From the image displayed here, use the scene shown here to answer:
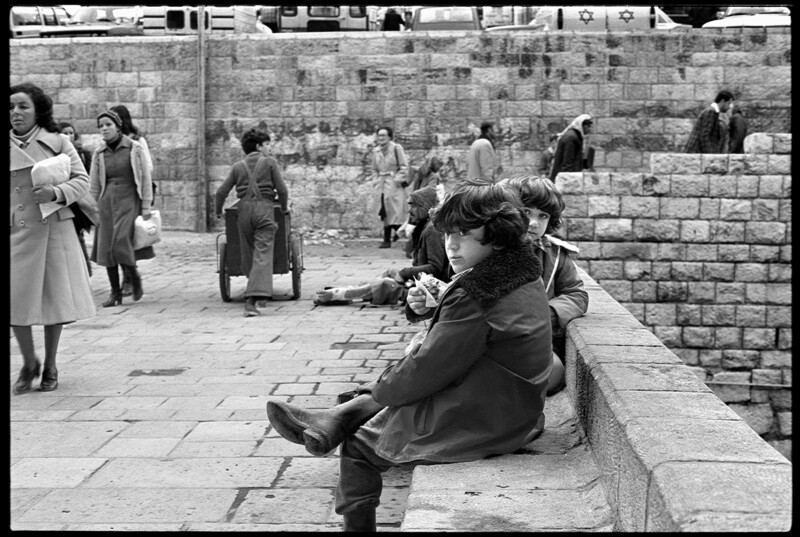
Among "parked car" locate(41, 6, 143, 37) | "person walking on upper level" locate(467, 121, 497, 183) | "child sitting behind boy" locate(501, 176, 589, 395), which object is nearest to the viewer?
"child sitting behind boy" locate(501, 176, 589, 395)

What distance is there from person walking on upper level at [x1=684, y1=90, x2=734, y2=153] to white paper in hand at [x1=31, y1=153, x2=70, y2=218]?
9948 millimetres

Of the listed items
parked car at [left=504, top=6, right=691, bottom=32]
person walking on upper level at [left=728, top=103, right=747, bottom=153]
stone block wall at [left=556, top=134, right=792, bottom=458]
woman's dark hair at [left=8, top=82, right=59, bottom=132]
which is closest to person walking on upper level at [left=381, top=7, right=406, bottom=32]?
parked car at [left=504, top=6, right=691, bottom=32]

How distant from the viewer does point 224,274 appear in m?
9.73

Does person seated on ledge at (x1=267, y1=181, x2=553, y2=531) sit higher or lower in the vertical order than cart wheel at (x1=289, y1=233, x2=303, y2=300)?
higher

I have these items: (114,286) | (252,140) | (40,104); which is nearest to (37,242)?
(40,104)

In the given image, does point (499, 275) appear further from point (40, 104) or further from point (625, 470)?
point (40, 104)

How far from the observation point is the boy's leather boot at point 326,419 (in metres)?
3.54

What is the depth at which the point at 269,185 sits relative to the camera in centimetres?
933

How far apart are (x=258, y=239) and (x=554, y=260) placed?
4757 millimetres

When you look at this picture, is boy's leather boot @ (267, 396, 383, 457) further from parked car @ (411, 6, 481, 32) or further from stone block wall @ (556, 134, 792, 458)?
parked car @ (411, 6, 481, 32)

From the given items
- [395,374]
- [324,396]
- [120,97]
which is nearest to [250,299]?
[324,396]

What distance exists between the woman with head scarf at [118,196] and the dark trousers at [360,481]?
6.52 m

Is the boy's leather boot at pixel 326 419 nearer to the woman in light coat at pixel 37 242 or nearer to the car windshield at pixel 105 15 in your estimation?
the woman in light coat at pixel 37 242

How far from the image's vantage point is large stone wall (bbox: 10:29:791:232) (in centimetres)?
1606
